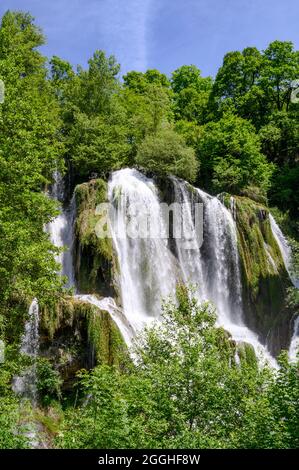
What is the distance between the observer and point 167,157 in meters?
30.0

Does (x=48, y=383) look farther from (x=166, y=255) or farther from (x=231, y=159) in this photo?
(x=231, y=159)

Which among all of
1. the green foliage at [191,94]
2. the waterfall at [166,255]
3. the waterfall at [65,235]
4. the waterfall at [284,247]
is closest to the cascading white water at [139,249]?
the waterfall at [166,255]

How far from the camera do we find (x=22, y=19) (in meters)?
35.4

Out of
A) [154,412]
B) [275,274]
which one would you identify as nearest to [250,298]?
[275,274]

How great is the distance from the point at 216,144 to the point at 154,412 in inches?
993

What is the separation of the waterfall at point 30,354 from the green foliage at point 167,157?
45.6 feet

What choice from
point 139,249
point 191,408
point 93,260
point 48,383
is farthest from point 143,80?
point 191,408

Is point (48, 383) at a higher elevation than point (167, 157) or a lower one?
lower

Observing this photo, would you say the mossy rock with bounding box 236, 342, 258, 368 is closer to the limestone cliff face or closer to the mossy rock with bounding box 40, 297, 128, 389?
the limestone cliff face

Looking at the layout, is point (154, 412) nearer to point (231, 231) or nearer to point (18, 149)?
point (18, 149)

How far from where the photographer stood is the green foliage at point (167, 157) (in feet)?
97.6

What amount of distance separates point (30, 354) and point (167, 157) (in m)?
15.6

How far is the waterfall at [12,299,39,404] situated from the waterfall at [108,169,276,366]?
18.6 feet

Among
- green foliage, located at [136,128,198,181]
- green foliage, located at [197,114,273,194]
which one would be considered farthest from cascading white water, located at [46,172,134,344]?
green foliage, located at [197,114,273,194]
